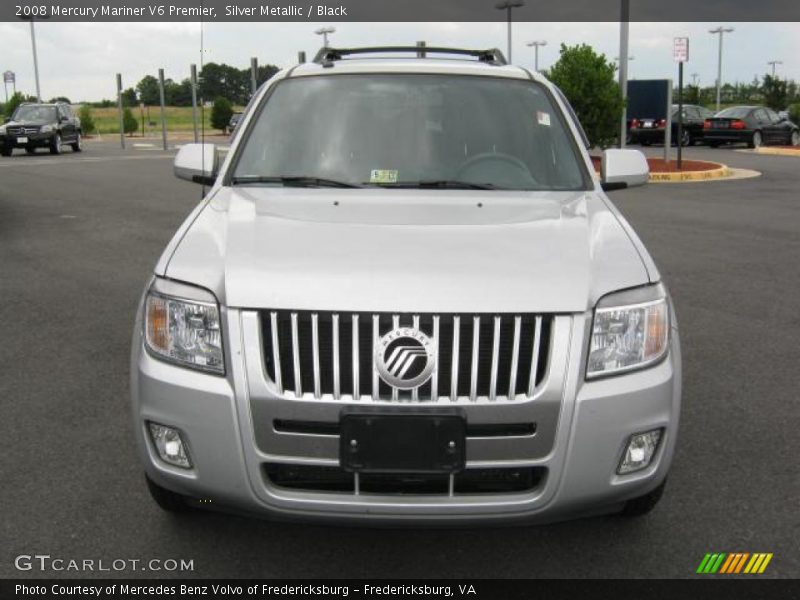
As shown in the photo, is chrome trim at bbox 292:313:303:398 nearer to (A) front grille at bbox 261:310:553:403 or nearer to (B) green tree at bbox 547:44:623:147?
(A) front grille at bbox 261:310:553:403

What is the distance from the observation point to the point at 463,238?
307 cm

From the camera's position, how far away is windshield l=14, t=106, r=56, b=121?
3077 centimetres

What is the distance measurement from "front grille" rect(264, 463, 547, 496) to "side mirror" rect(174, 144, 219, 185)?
6.84 ft

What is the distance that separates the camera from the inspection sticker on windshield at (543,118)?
430 centimetres

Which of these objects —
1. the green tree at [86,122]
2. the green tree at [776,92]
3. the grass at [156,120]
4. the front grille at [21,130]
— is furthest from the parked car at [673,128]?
the grass at [156,120]

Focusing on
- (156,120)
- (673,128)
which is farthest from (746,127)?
(156,120)

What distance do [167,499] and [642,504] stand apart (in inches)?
66.4

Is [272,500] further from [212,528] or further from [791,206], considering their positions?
[791,206]

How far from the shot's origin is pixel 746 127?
100 ft

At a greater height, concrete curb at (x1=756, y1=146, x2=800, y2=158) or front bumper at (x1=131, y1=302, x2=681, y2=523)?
front bumper at (x1=131, y1=302, x2=681, y2=523)

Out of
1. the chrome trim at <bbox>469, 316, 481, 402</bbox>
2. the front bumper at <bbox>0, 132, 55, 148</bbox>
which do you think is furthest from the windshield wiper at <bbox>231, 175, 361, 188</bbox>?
the front bumper at <bbox>0, 132, 55, 148</bbox>

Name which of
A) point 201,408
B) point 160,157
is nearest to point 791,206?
point 201,408

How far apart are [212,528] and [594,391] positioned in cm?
153
